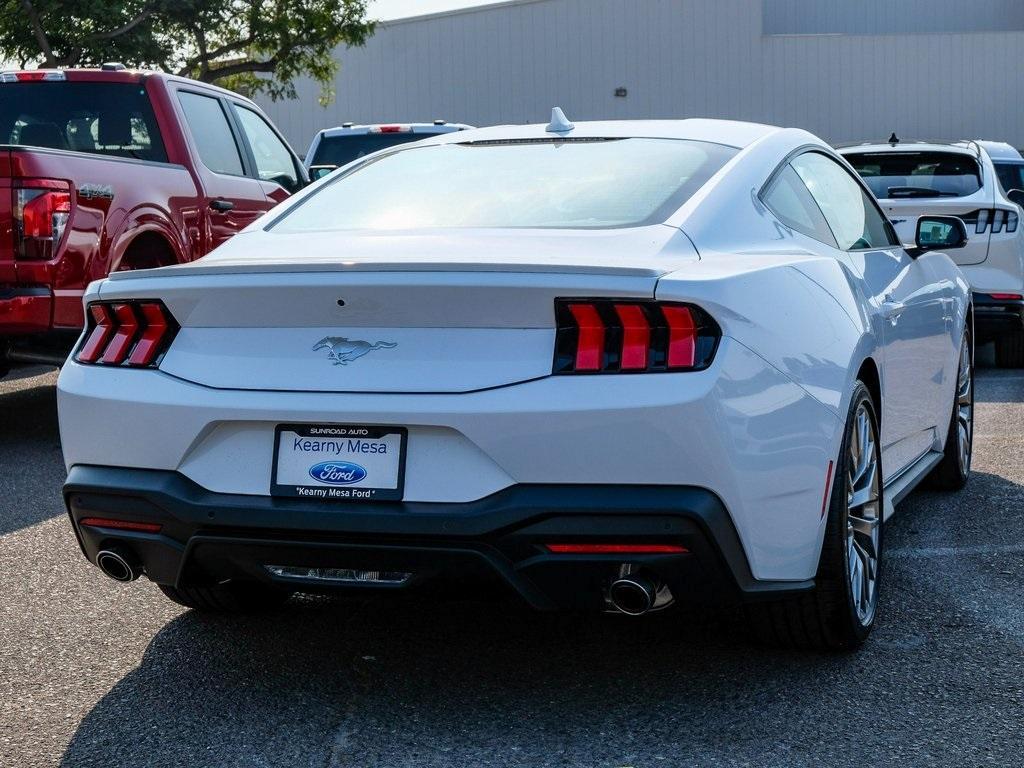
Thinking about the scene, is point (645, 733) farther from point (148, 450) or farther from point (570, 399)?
point (148, 450)

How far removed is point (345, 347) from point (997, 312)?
7944 mm

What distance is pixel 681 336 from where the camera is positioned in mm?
3393

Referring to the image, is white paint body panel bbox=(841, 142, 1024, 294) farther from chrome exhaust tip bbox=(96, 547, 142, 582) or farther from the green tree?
the green tree

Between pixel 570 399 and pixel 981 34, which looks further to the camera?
pixel 981 34

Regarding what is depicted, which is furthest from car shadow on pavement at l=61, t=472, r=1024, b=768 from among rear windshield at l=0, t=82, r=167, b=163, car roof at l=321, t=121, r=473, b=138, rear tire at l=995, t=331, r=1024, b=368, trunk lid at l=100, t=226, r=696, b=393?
car roof at l=321, t=121, r=473, b=138

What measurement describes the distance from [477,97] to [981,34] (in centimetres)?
1457

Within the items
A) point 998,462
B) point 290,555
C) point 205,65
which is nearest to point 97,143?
point 998,462

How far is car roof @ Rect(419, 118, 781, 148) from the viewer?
15.3ft

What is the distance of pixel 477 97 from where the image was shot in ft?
141

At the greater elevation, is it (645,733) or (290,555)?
(290,555)

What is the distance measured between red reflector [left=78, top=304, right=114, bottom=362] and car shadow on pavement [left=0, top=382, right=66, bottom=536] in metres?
2.22

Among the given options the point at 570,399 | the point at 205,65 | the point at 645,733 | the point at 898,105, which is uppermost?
the point at 570,399

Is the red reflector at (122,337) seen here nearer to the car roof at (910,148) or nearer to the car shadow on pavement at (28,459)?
the car shadow on pavement at (28,459)

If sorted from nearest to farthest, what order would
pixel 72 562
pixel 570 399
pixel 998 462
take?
1. pixel 570 399
2. pixel 72 562
3. pixel 998 462
